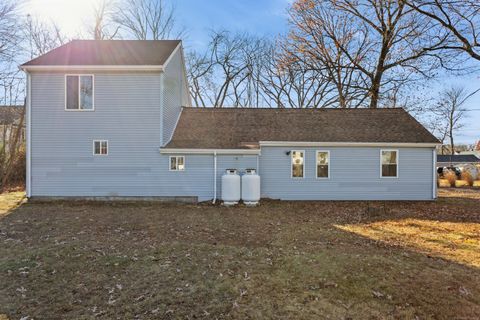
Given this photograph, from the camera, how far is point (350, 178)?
1332 cm

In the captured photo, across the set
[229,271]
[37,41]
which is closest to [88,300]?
[229,271]

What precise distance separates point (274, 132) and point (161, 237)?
8039 millimetres

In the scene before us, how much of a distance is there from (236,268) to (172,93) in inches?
427

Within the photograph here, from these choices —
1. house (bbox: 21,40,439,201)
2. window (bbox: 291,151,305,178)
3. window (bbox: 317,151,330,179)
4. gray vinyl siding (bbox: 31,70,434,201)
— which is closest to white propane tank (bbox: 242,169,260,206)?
house (bbox: 21,40,439,201)

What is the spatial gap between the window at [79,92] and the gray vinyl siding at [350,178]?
25.1ft

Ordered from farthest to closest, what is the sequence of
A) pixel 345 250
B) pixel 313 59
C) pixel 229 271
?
pixel 313 59 < pixel 345 250 < pixel 229 271

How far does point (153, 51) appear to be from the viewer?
14156 millimetres

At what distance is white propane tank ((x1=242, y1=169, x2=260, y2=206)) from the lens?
1210 centimetres

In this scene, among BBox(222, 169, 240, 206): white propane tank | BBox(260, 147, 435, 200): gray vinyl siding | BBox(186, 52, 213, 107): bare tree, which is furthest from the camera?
BBox(186, 52, 213, 107): bare tree

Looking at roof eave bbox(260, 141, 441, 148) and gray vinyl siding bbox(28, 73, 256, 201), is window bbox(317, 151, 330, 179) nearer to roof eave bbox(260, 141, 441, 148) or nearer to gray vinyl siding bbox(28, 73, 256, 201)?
roof eave bbox(260, 141, 441, 148)

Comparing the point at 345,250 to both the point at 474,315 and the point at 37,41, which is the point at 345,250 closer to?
the point at 474,315

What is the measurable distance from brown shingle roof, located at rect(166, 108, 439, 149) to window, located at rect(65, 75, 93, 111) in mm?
3768

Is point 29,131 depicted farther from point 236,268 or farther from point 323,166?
point 323,166

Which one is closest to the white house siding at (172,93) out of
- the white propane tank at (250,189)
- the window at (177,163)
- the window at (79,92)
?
the window at (177,163)
